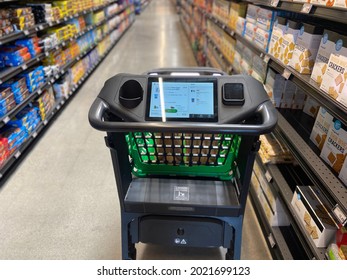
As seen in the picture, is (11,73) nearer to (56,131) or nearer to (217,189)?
(56,131)

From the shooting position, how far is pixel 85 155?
3045mm

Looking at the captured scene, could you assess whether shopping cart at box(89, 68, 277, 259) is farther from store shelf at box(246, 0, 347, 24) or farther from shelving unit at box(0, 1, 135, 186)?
shelving unit at box(0, 1, 135, 186)

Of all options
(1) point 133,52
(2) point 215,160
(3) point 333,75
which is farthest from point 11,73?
(1) point 133,52

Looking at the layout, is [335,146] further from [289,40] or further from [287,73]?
[289,40]

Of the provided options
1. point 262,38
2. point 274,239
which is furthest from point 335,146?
point 262,38

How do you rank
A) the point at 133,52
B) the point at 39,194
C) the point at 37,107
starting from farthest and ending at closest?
the point at 133,52
the point at 37,107
the point at 39,194

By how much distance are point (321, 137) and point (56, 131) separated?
118 inches

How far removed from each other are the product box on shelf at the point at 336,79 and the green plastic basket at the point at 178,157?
467 mm

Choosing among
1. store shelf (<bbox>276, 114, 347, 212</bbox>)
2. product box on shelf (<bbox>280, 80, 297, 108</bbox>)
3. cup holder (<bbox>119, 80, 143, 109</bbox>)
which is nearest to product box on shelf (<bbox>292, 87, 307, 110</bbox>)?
product box on shelf (<bbox>280, 80, 297, 108</bbox>)

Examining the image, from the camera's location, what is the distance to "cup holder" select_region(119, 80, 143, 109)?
3.88ft

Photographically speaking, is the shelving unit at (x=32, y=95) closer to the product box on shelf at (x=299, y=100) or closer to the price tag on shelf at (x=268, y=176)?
the price tag on shelf at (x=268, y=176)

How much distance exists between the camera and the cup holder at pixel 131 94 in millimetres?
1183

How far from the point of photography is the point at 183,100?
1185 mm

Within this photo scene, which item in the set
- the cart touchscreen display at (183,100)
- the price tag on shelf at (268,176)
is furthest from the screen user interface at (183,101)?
the price tag on shelf at (268,176)
